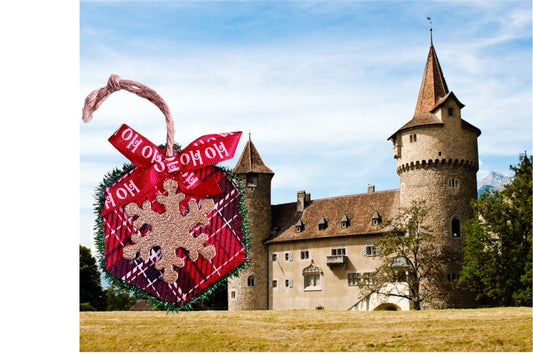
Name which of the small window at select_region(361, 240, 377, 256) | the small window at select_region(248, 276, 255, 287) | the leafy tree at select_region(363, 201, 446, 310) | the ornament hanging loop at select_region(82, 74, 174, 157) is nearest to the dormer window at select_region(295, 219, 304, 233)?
the small window at select_region(248, 276, 255, 287)

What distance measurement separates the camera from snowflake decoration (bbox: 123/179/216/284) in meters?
4.20

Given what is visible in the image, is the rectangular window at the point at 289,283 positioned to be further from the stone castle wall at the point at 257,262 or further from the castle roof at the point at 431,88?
the castle roof at the point at 431,88

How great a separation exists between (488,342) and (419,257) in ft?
101

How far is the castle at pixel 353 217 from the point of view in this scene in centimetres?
4175

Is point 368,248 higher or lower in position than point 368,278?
higher

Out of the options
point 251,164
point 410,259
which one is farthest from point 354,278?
point 251,164

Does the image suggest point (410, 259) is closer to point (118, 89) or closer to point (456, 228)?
point (456, 228)

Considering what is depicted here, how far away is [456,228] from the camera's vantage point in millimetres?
41906

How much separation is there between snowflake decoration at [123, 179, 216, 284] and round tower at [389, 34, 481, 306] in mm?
38722

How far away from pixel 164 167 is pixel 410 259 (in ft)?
128

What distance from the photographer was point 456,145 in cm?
4175

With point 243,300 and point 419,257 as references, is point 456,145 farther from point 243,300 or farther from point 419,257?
point 243,300

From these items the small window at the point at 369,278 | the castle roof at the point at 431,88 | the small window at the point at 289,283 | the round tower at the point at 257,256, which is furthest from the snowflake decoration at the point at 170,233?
the small window at the point at 289,283

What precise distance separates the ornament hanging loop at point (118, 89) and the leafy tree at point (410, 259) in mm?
36282
